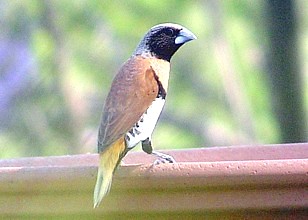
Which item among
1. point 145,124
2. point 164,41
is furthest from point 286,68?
point 145,124

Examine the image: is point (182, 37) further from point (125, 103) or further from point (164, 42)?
point (125, 103)

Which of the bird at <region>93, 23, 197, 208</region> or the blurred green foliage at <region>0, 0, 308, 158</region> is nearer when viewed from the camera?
the bird at <region>93, 23, 197, 208</region>

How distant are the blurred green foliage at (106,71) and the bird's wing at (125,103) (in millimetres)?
3787

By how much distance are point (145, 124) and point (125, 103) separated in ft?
0.27

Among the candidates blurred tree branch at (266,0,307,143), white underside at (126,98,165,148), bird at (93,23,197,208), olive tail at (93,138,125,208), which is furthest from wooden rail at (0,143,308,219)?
blurred tree branch at (266,0,307,143)

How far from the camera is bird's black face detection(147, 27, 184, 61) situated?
2.63 metres

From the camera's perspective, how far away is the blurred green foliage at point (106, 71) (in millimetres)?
6602

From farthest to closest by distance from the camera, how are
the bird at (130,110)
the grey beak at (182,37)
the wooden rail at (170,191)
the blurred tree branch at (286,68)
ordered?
the blurred tree branch at (286,68) < the grey beak at (182,37) < the bird at (130,110) < the wooden rail at (170,191)

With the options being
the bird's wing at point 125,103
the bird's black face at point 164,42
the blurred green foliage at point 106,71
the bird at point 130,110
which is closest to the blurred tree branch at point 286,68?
the bird's black face at point 164,42

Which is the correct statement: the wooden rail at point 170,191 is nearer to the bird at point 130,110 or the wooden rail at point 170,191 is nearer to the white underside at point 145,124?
the bird at point 130,110

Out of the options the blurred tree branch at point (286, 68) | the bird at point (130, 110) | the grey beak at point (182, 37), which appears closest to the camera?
the bird at point (130, 110)

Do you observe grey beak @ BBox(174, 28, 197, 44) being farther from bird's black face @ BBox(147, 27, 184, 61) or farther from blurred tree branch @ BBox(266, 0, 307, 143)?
blurred tree branch @ BBox(266, 0, 307, 143)

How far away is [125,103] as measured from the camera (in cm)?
215

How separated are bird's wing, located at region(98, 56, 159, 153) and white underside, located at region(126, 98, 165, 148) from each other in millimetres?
21
